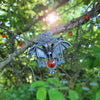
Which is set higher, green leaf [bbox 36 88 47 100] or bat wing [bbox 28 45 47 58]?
bat wing [bbox 28 45 47 58]

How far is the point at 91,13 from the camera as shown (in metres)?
2.51

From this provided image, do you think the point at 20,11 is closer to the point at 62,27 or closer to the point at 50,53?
the point at 62,27

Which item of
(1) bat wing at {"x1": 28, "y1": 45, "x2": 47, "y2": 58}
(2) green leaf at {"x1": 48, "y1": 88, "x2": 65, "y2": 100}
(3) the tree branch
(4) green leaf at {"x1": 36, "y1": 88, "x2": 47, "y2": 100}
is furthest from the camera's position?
(3) the tree branch

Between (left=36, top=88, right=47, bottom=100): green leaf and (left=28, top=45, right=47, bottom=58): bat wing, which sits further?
(left=28, top=45, right=47, bottom=58): bat wing

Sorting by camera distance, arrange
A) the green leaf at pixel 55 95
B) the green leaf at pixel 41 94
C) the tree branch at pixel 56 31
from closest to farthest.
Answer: the green leaf at pixel 55 95
the green leaf at pixel 41 94
the tree branch at pixel 56 31

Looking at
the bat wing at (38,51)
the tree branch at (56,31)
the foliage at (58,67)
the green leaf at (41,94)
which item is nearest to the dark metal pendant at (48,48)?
the bat wing at (38,51)

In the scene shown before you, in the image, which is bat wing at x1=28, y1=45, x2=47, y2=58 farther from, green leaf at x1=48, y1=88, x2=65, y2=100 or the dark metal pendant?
green leaf at x1=48, y1=88, x2=65, y2=100

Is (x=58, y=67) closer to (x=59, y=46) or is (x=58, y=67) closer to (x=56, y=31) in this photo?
(x=56, y=31)

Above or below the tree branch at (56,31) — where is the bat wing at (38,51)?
below

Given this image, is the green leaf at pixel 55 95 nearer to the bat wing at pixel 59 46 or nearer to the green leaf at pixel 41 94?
the green leaf at pixel 41 94

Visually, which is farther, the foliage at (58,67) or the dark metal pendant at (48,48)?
the dark metal pendant at (48,48)

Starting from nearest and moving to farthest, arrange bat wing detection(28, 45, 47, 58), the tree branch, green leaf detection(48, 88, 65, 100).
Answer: green leaf detection(48, 88, 65, 100) → bat wing detection(28, 45, 47, 58) → the tree branch

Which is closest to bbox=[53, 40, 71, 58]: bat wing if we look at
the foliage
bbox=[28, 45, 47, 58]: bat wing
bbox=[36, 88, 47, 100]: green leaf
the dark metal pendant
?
the dark metal pendant

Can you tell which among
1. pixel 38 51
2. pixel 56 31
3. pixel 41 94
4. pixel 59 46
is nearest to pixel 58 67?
pixel 56 31
